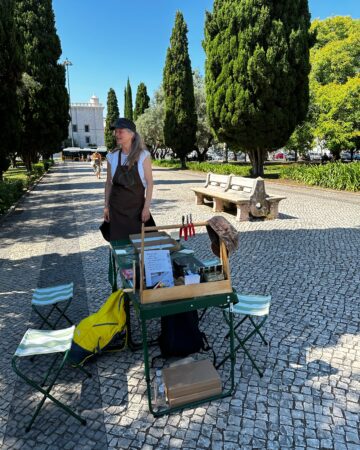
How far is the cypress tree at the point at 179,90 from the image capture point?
98.2 feet

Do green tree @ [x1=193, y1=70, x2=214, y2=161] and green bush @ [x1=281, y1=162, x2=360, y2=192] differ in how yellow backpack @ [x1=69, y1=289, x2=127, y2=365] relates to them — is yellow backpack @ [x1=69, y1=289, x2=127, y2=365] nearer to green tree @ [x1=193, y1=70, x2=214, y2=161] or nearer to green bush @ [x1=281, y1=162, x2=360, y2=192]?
green bush @ [x1=281, y1=162, x2=360, y2=192]

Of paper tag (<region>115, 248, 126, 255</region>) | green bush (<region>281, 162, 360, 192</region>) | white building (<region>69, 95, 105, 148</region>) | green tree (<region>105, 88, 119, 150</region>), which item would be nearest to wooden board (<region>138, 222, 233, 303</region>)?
paper tag (<region>115, 248, 126, 255</region>)

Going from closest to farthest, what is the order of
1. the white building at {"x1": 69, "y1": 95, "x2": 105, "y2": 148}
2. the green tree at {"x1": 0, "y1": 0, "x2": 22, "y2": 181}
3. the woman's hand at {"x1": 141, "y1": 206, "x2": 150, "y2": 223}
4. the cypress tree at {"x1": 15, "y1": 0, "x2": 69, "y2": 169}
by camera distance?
the woman's hand at {"x1": 141, "y1": 206, "x2": 150, "y2": 223}
the green tree at {"x1": 0, "y1": 0, "x2": 22, "y2": 181}
the cypress tree at {"x1": 15, "y1": 0, "x2": 69, "y2": 169}
the white building at {"x1": 69, "y1": 95, "x2": 105, "y2": 148}

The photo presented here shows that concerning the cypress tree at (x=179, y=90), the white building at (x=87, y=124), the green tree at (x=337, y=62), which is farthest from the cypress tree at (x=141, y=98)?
the white building at (x=87, y=124)

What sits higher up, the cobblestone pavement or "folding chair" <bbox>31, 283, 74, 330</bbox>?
"folding chair" <bbox>31, 283, 74, 330</bbox>

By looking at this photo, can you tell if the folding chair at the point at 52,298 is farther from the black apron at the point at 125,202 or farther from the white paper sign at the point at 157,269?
the white paper sign at the point at 157,269

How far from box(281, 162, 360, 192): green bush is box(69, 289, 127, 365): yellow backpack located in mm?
13198

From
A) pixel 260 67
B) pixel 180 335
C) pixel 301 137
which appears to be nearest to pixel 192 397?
pixel 180 335

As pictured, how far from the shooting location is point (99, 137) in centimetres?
8688

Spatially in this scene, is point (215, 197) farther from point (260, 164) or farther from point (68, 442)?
point (260, 164)

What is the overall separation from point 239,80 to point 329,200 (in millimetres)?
9063

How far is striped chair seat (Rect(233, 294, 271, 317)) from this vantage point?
3.19 m

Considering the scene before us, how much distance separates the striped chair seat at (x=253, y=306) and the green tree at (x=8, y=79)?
10.7 metres

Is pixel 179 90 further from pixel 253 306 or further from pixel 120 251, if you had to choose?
pixel 253 306
